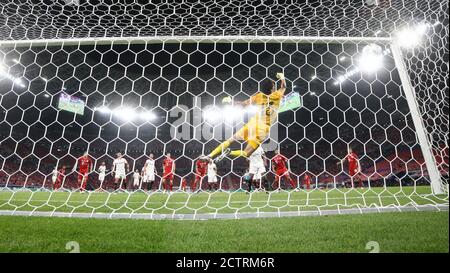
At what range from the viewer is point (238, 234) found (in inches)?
72.3

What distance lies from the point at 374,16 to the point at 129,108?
820 inches

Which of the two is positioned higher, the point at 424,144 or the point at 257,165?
the point at 257,165

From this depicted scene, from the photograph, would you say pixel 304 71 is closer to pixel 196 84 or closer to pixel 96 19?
pixel 196 84

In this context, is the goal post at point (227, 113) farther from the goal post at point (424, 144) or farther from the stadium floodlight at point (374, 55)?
the goal post at point (424, 144)

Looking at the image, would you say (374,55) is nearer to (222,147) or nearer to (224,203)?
(222,147)

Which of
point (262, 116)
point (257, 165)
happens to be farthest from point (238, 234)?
point (257, 165)

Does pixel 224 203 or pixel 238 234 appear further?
pixel 224 203

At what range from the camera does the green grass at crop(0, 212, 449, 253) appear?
5.08ft

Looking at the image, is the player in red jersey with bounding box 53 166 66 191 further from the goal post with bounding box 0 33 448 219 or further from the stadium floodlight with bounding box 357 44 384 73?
the stadium floodlight with bounding box 357 44 384 73

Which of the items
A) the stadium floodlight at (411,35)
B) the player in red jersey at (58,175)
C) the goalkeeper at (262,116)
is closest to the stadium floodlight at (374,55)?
the stadium floodlight at (411,35)

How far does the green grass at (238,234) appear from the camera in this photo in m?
1.55

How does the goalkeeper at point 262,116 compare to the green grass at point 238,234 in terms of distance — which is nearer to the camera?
the green grass at point 238,234

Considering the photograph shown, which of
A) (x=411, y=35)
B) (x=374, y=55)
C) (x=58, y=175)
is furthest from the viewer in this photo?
(x=58, y=175)
